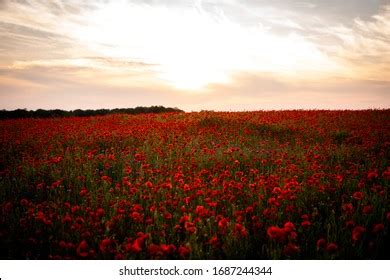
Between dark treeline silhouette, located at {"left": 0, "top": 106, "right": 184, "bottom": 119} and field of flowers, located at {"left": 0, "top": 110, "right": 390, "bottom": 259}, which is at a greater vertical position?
dark treeline silhouette, located at {"left": 0, "top": 106, "right": 184, "bottom": 119}

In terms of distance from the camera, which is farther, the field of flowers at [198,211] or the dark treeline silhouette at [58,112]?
the dark treeline silhouette at [58,112]

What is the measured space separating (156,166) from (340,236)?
3.46m

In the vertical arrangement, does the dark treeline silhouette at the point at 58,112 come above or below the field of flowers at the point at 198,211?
above

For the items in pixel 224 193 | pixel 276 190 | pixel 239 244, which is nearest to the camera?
pixel 239 244

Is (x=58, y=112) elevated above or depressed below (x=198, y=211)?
above

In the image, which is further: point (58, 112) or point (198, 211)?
point (58, 112)

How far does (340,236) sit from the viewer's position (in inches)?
117

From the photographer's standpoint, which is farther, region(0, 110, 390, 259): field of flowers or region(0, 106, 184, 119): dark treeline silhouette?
region(0, 106, 184, 119): dark treeline silhouette

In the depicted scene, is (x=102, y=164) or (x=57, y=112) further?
(x=57, y=112)

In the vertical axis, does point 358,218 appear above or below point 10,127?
below
